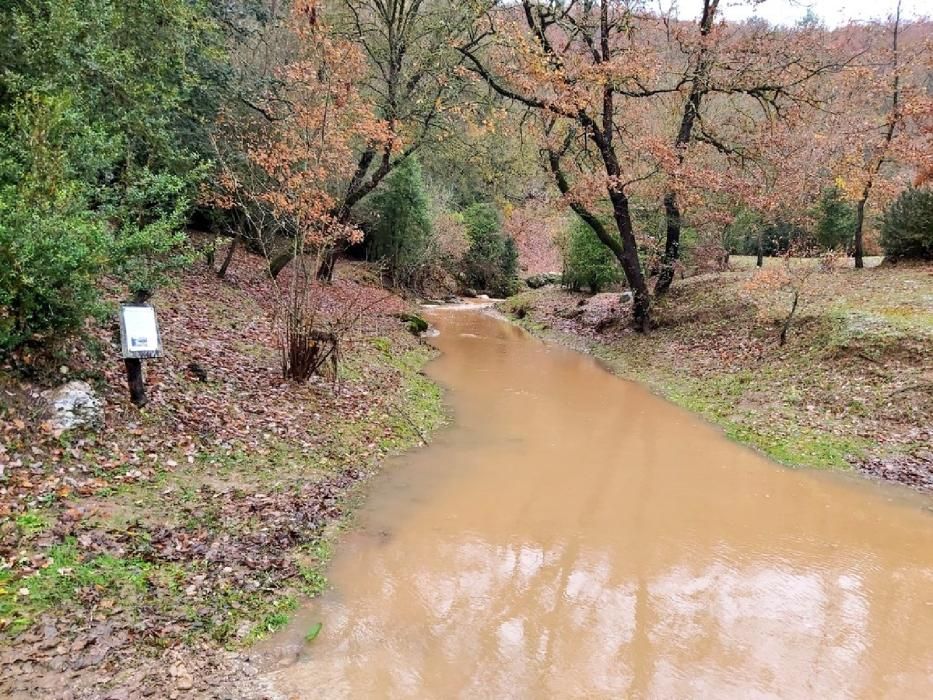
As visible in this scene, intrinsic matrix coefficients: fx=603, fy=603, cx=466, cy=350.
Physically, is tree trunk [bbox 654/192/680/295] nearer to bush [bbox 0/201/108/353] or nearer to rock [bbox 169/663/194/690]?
bush [bbox 0/201/108/353]

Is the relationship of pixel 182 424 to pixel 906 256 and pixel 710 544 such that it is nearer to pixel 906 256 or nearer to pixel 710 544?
pixel 710 544

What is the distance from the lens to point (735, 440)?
10.0m

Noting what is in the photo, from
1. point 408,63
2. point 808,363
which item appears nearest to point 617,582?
point 808,363

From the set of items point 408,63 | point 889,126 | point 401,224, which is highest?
point 408,63

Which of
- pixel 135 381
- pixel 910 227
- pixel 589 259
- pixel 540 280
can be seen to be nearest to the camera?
pixel 135 381

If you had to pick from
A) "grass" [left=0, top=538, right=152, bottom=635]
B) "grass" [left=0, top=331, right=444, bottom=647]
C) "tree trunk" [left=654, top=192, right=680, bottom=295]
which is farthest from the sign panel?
"tree trunk" [left=654, top=192, right=680, bottom=295]

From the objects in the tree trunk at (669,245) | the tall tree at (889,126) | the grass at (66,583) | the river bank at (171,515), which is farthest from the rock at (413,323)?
the grass at (66,583)

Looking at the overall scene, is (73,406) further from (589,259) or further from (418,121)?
(589,259)

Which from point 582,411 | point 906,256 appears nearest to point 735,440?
point 582,411

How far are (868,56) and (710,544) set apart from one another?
16186 millimetres

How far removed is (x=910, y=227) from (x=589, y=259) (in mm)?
11417

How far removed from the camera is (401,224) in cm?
2667

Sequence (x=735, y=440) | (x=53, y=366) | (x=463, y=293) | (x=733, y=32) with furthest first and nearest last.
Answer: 1. (x=463, y=293)
2. (x=733, y=32)
3. (x=735, y=440)
4. (x=53, y=366)

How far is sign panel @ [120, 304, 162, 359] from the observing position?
6160 mm
